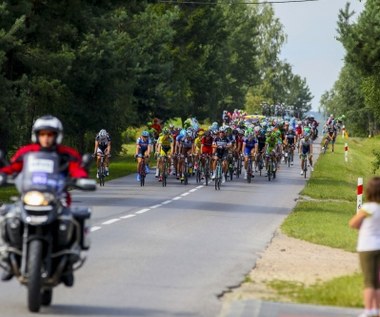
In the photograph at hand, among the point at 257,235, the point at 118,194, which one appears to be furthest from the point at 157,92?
the point at 257,235

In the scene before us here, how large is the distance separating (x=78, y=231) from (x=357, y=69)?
98.6 ft

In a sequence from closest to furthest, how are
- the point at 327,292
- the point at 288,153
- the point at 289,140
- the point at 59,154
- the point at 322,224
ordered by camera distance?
1. the point at 59,154
2. the point at 327,292
3. the point at 322,224
4. the point at 289,140
5. the point at 288,153

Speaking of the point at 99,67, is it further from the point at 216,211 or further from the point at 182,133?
the point at 216,211

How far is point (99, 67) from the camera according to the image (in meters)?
47.5

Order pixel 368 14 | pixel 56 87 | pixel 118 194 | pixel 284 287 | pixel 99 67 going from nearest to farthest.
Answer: pixel 284 287, pixel 118 194, pixel 368 14, pixel 56 87, pixel 99 67

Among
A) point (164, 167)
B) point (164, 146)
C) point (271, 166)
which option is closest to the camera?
point (164, 167)

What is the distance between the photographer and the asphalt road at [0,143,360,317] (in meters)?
11.9

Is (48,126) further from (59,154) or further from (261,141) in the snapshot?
(261,141)

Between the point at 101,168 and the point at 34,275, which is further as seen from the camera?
the point at 101,168

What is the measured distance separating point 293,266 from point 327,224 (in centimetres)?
835

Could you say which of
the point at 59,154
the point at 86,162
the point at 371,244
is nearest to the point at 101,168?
the point at 59,154

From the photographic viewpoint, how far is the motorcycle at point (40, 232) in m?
10.9

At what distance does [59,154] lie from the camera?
463 inches

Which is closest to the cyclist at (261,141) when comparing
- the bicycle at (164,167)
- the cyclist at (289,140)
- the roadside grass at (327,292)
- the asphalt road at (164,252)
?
the bicycle at (164,167)
